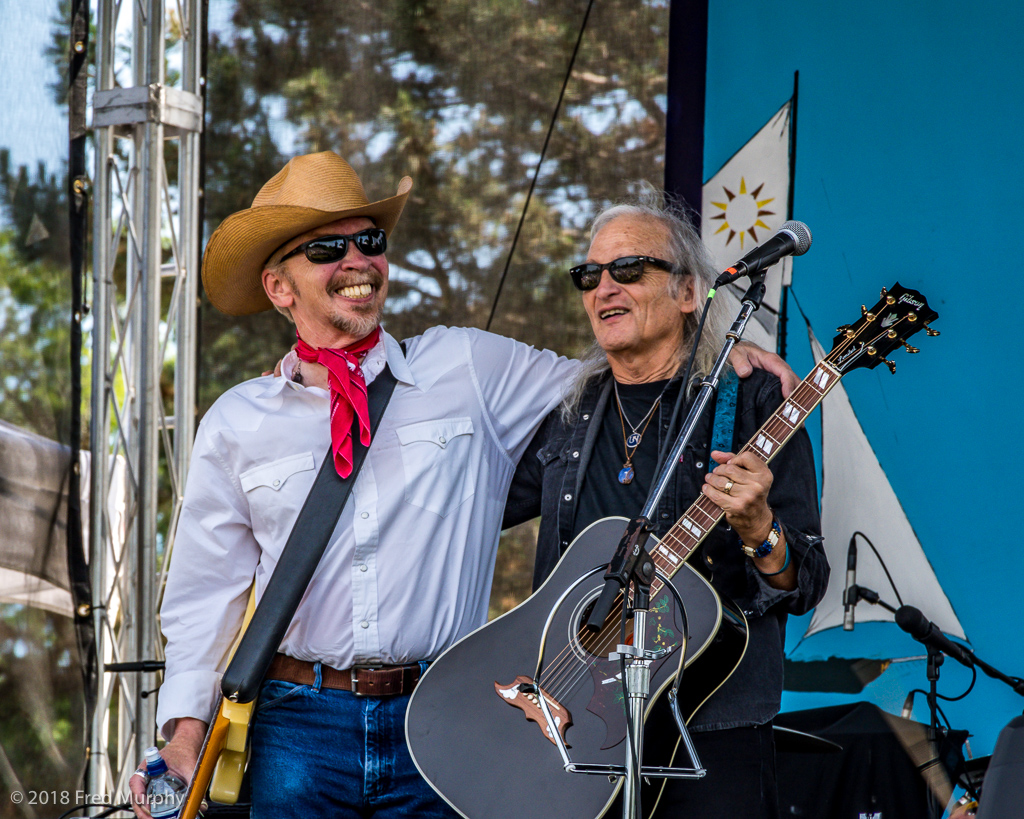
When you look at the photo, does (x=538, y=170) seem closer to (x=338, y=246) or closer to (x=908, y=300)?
(x=338, y=246)

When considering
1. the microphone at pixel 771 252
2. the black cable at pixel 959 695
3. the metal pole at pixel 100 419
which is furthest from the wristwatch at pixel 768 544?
the metal pole at pixel 100 419

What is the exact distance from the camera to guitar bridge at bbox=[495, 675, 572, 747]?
2.08m

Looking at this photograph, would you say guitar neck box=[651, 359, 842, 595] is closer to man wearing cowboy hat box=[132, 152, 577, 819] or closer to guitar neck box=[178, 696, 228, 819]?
man wearing cowboy hat box=[132, 152, 577, 819]

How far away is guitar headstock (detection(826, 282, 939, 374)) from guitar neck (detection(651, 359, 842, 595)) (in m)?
0.05

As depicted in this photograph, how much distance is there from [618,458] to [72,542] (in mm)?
2347

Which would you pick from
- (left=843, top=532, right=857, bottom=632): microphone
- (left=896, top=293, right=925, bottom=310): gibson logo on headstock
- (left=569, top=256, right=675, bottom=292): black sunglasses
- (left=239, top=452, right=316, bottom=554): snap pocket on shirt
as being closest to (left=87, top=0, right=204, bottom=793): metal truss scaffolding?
(left=239, top=452, right=316, bottom=554): snap pocket on shirt

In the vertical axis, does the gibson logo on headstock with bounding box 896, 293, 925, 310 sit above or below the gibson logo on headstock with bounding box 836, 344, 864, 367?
above

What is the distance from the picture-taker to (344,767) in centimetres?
220

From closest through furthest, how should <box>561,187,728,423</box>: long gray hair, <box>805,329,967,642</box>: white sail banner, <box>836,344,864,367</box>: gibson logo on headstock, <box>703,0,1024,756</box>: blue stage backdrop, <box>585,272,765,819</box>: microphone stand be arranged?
<box>585,272,765,819</box>: microphone stand, <box>836,344,864,367</box>: gibson logo on headstock, <box>561,187,728,423</box>: long gray hair, <box>703,0,1024,756</box>: blue stage backdrop, <box>805,329,967,642</box>: white sail banner

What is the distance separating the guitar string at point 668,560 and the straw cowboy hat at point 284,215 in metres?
1.07

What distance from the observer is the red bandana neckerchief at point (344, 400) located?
2.36 m

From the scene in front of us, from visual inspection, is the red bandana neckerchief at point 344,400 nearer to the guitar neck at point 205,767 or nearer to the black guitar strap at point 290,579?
the black guitar strap at point 290,579

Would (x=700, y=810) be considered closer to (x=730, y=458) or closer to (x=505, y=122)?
(x=730, y=458)

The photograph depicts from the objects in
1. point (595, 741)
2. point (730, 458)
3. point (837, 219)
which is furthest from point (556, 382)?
point (837, 219)
